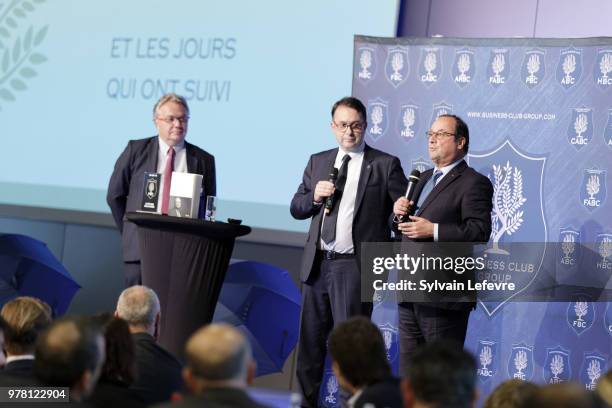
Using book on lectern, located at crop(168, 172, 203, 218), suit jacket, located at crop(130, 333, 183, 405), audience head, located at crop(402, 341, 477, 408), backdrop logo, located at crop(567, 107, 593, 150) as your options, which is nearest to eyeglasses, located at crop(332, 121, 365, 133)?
book on lectern, located at crop(168, 172, 203, 218)

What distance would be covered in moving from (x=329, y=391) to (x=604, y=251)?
188 cm

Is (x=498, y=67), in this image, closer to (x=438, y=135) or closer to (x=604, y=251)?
(x=438, y=135)

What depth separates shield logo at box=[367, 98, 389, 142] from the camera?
20.3 feet

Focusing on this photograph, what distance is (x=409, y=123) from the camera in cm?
612

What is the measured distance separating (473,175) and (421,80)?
1.21 meters

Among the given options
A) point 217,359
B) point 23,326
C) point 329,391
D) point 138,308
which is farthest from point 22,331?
point 329,391

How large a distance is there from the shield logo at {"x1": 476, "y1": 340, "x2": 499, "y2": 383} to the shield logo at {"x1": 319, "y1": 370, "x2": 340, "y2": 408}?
0.90 metres

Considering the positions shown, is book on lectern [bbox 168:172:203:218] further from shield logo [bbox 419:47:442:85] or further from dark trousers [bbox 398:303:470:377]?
shield logo [bbox 419:47:442:85]

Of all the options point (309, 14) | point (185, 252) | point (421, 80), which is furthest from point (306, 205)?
point (309, 14)

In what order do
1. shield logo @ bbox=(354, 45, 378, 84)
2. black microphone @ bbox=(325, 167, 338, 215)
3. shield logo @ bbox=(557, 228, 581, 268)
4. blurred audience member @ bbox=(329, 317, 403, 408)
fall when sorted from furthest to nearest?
shield logo @ bbox=(354, 45, 378, 84), shield logo @ bbox=(557, 228, 581, 268), black microphone @ bbox=(325, 167, 338, 215), blurred audience member @ bbox=(329, 317, 403, 408)

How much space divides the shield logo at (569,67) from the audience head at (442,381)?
11.1ft

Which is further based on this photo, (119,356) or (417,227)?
(417,227)

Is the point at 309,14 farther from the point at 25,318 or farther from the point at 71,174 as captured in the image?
the point at 25,318

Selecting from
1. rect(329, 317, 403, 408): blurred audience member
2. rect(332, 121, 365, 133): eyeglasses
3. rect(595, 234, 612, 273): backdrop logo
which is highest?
rect(332, 121, 365, 133): eyeglasses
